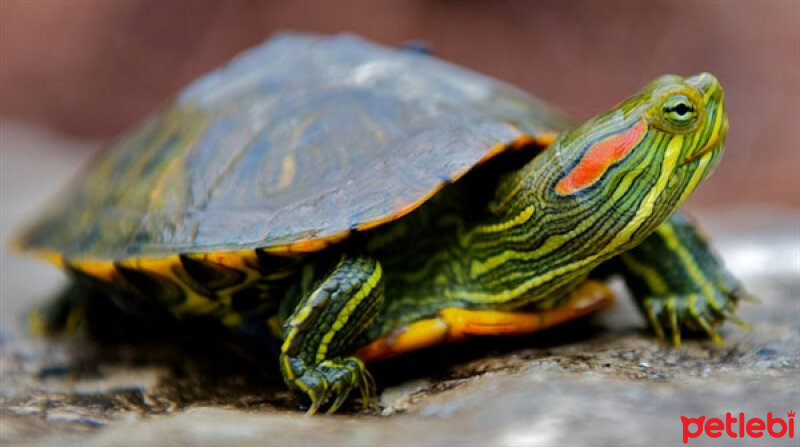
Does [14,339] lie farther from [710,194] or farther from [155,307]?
[710,194]

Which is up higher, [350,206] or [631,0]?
[631,0]

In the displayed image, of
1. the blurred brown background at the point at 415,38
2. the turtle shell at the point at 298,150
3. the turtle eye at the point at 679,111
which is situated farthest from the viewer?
the blurred brown background at the point at 415,38

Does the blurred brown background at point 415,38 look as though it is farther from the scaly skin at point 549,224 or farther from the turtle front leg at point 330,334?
the turtle front leg at point 330,334

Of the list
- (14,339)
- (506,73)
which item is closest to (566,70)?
(506,73)

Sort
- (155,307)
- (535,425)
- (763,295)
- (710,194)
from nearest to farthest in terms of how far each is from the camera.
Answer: (535,425) → (155,307) → (763,295) → (710,194)

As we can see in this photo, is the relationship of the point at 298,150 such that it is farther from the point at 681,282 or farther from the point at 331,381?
the point at 681,282

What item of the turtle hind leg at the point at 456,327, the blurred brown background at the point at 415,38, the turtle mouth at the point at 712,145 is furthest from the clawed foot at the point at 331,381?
the blurred brown background at the point at 415,38

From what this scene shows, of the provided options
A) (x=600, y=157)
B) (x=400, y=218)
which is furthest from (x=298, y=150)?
(x=600, y=157)
